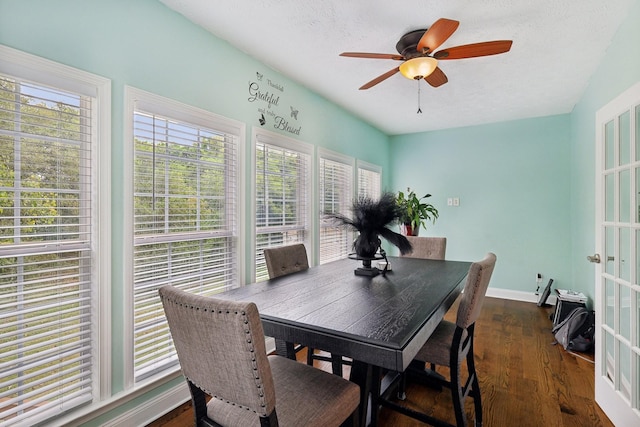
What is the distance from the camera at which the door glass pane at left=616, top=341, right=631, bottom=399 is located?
1.74 m

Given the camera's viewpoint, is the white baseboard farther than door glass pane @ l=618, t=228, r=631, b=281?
Yes

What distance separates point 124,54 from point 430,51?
190 centimetres

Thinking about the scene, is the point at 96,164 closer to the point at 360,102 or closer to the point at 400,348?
the point at 400,348

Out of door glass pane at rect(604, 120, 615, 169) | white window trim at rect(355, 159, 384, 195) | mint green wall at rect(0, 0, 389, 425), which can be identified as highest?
mint green wall at rect(0, 0, 389, 425)

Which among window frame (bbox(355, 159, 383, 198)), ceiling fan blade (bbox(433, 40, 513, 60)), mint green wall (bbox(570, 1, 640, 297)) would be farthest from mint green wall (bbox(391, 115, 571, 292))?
ceiling fan blade (bbox(433, 40, 513, 60))

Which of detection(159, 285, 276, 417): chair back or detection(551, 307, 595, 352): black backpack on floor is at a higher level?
detection(159, 285, 276, 417): chair back

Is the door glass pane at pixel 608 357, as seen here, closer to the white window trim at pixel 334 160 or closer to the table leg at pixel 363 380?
the table leg at pixel 363 380

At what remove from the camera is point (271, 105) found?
2.89 meters

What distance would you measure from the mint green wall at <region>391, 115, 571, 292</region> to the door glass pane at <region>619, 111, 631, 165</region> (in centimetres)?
284

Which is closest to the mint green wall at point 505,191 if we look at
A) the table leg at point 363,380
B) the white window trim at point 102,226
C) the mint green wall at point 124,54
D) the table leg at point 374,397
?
the mint green wall at point 124,54


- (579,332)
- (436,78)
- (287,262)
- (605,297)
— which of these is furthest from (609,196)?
(287,262)

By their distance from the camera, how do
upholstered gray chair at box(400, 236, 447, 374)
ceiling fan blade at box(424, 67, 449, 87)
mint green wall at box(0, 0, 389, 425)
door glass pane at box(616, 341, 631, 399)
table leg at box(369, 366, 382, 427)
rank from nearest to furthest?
mint green wall at box(0, 0, 389, 425) < table leg at box(369, 366, 382, 427) < door glass pane at box(616, 341, 631, 399) < ceiling fan blade at box(424, 67, 449, 87) < upholstered gray chair at box(400, 236, 447, 374)

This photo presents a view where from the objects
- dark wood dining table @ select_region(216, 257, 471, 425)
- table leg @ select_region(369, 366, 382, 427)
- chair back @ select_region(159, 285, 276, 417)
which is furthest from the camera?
table leg @ select_region(369, 366, 382, 427)

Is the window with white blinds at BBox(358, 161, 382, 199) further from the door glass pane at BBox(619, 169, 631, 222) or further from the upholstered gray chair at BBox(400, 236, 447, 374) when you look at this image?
the door glass pane at BBox(619, 169, 631, 222)
